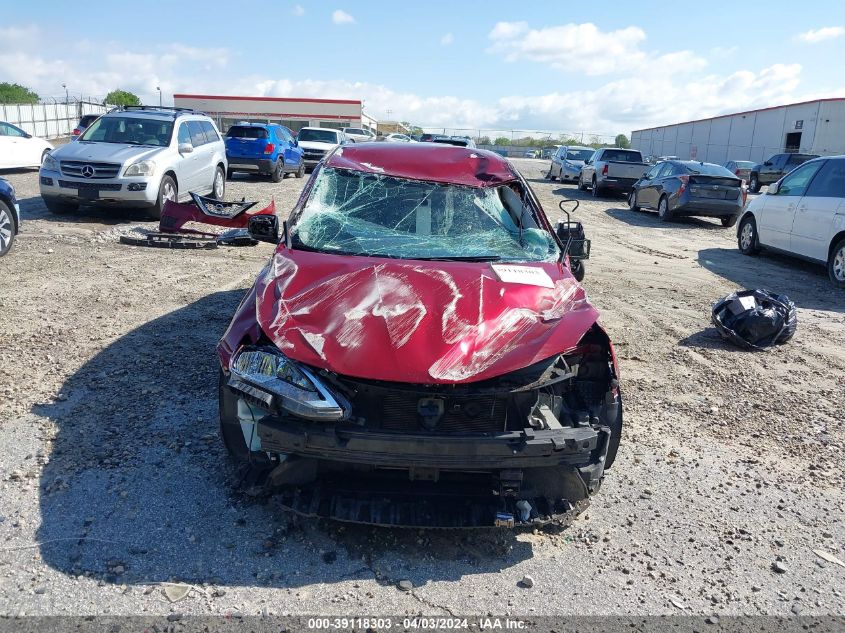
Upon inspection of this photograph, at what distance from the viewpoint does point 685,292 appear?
350 inches

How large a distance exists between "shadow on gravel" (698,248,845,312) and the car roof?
4.76 metres

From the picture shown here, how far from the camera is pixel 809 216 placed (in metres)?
10.0

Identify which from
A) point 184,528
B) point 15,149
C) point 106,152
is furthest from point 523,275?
point 15,149

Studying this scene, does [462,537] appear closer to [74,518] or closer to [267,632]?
[267,632]

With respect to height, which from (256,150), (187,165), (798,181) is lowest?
(187,165)

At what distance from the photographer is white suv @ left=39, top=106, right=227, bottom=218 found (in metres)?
11.3

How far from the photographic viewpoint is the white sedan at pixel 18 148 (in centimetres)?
1841

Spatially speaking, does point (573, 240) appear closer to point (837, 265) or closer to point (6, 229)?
point (837, 265)

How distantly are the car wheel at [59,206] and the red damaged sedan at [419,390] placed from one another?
375 inches

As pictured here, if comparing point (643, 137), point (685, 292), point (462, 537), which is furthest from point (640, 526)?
point (643, 137)

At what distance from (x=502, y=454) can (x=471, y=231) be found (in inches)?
75.5

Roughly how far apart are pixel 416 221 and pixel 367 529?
2038 millimetres

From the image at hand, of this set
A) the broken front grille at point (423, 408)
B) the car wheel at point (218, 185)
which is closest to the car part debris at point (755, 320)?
the broken front grille at point (423, 408)

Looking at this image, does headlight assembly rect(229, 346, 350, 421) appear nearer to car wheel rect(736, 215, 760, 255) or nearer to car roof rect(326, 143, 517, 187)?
car roof rect(326, 143, 517, 187)
